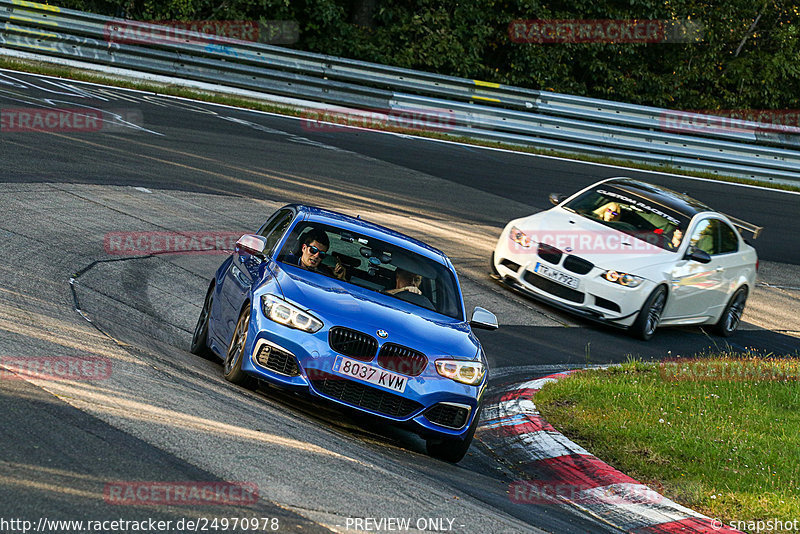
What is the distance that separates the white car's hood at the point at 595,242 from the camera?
1348 centimetres

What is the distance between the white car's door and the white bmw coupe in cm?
1

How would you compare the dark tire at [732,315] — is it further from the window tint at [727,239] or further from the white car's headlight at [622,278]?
the white car's headlight at [622,278]

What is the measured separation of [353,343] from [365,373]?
231mm

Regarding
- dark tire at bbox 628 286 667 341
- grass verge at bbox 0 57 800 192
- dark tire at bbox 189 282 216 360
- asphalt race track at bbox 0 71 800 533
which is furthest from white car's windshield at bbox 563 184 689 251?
grass verge at bbox 0 57 800 192

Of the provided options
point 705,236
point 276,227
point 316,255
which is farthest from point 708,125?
point 316,255

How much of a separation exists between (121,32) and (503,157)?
9020mm

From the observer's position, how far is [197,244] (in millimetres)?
12992

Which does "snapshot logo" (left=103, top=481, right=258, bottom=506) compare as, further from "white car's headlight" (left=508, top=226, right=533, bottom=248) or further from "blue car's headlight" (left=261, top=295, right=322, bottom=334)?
"white car's headlight" (left=508, top=226, right=533, bottom=248)

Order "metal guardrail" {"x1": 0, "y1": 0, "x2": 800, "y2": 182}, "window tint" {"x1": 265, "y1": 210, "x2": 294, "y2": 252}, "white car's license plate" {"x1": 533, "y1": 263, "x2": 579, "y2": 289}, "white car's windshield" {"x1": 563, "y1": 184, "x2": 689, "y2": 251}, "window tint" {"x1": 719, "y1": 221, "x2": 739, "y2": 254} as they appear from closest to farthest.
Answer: "window tint" {"x1": 265, "y1": 210, "x2": 294, "y2": 252} → "white car's license plate" {"x1": 533, "y1": 263, "x2": 579, "y2": 289} → "white car's windshield" {"x1": 563, "y1": 184, "x2": 689, "y2": 251} → "window tint" {"x1": 719, "y1": 221, "x2": 739, "y2": 254} → "metal guardrail" {"x1": 0, "y1": 0, "x2": 800, "y2": 182}

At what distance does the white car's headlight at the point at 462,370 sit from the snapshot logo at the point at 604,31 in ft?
77.2

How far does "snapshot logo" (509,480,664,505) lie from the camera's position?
723 cm

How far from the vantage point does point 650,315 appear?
13.6 meters

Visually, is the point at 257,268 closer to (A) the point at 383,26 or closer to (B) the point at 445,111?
(B) the point at 445,111

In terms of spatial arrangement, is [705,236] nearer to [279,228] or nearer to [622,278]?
[622,278]
